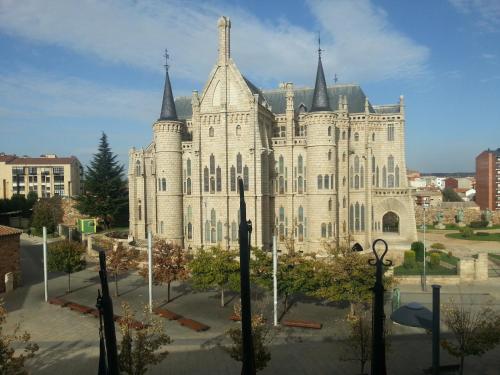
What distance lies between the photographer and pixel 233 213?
36625mm

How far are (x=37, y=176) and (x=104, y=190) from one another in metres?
47.9

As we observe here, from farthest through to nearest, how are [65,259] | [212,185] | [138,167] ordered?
[138,167], [212,185], [65,259]

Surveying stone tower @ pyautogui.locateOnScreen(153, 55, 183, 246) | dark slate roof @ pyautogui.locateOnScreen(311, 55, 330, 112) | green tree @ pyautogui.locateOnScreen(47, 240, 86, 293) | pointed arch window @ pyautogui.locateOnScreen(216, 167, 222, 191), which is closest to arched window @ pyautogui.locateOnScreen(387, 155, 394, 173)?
dark slate roof @ pyautogui.locateOnScreen(311, 55, 330, 112)

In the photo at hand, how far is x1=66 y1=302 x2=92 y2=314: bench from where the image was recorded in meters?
23.2

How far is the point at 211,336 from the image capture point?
774 inches

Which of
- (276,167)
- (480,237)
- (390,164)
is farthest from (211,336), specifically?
(480,237)

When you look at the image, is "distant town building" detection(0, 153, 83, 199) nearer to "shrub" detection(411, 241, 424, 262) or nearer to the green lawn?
the green lawn

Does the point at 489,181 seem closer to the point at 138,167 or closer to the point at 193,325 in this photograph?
the point at 138,167

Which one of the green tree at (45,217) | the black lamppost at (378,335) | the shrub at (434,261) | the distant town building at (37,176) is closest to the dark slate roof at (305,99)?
the shrub at (434,261)

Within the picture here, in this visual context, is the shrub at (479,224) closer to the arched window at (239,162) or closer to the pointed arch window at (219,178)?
the arched window at (239,162)

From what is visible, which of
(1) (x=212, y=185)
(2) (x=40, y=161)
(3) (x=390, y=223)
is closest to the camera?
(1) (x=212, y=185)

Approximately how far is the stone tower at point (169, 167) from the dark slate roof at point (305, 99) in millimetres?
7219

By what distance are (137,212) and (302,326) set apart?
27.9 metres

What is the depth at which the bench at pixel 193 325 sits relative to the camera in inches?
800
